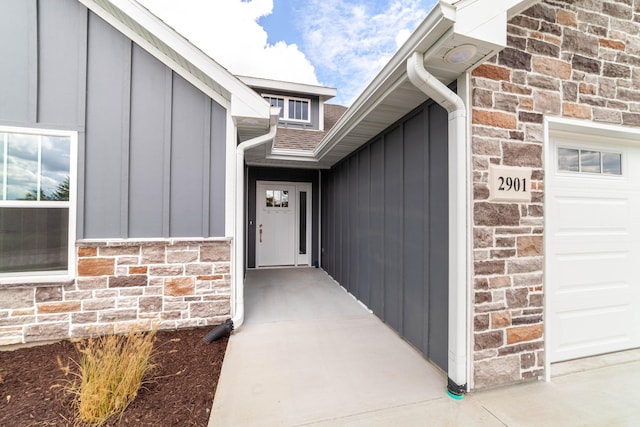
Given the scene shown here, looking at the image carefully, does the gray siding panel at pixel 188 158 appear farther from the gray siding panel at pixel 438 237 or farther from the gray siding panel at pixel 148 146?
the gray siding panel at pixel 438 237

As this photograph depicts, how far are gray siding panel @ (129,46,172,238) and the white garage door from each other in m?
4.07

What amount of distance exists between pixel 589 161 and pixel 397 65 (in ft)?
7.32

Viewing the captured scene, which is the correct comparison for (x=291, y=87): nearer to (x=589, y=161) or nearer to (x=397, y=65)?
(x=397, y=65)

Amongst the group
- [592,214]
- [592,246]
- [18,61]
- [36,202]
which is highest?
[18,61]

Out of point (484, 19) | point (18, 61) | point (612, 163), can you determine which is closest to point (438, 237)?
point (484, 19)

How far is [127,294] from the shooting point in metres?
3.13

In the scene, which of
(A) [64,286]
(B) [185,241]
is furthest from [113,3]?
(A) [64,286]

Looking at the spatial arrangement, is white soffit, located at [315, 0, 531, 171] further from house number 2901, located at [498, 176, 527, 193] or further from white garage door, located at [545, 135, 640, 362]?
white garage door, located at [545, 135, 640, 362]

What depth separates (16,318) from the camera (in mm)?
2887

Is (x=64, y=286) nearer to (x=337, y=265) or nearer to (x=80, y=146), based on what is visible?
(x=80, y=146)

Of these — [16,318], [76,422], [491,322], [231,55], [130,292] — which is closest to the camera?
[76,422]

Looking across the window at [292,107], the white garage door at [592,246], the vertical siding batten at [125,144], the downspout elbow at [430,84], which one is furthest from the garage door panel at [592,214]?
the window at [292,107]

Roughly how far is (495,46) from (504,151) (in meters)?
0.83

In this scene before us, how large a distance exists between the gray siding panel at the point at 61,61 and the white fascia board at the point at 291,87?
4.71 m
